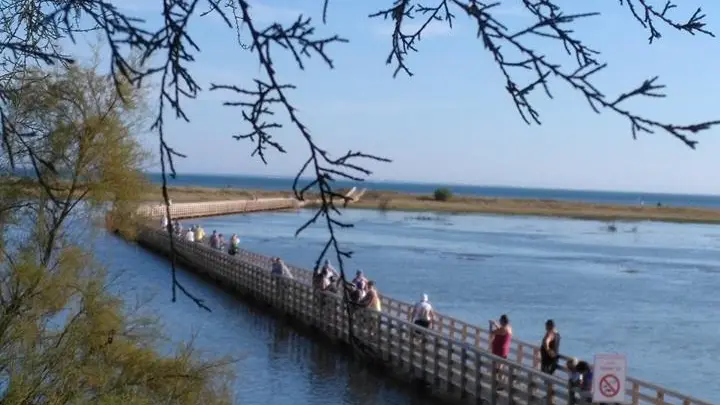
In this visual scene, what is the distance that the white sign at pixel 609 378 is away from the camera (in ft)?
45.9

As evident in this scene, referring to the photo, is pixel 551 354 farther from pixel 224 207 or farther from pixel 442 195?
pixel 442 195

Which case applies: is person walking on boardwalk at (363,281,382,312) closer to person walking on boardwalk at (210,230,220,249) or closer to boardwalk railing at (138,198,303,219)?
person walking on boardwalk at (210,230,220,249)

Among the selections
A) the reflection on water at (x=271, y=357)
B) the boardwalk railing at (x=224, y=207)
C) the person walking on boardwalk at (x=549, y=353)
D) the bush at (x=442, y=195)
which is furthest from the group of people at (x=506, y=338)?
the bush at (x=442, y=195)

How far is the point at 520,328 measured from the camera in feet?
103

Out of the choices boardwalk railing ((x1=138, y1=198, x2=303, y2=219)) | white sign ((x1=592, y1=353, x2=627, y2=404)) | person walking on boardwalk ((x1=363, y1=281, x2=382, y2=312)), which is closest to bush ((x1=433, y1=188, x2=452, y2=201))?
boardwalk railing ((x1=138, y1=198, x2=303, y2=219))

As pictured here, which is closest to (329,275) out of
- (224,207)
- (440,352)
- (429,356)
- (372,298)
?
(429,356)

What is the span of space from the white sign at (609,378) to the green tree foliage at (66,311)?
4.85 metres

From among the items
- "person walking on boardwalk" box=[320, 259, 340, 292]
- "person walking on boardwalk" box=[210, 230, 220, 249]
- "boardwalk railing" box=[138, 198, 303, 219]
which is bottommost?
"boardwalk railing" box=[138, 198, 303, 219]

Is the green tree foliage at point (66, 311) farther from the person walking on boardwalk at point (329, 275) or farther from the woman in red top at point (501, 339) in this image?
the woman in red top at point (501, 339)

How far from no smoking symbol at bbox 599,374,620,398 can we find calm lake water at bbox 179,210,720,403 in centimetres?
545

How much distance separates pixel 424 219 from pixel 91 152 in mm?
94700

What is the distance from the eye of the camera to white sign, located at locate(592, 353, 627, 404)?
13992 millimetres

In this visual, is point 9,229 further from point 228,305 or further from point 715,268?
point 715,268

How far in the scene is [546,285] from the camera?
1772 inches
